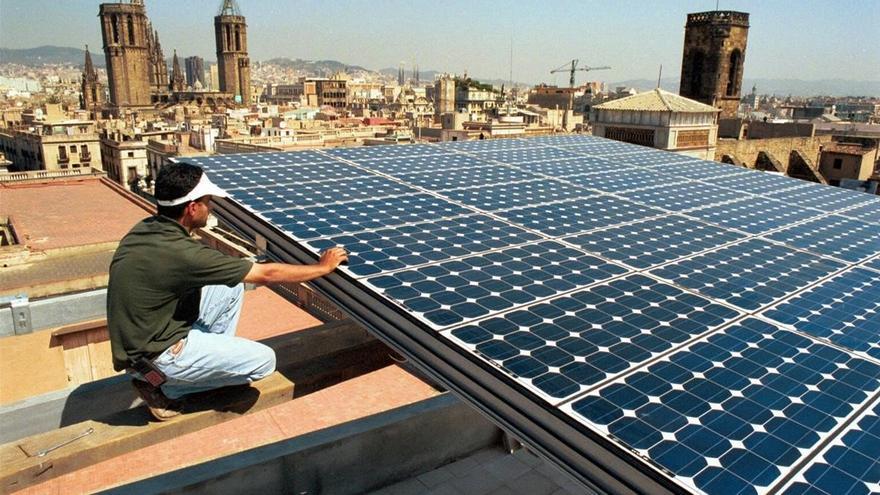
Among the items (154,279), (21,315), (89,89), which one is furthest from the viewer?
(89,89)

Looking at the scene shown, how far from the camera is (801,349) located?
19.2 feet

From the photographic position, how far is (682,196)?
12703mm

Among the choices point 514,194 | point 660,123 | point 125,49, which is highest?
point 125,49

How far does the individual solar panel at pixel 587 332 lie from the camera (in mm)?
5223

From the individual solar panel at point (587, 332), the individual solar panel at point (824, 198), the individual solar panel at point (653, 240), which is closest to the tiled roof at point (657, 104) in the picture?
the individual solar panel at point (824, 198)

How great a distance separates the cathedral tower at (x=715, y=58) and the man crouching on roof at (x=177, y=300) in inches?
2299

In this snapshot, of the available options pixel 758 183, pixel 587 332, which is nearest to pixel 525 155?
pixel 758 183

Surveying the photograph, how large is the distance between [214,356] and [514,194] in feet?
23.4

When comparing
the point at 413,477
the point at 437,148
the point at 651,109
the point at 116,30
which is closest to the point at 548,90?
the point at 116,30

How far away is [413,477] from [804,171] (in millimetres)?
53693

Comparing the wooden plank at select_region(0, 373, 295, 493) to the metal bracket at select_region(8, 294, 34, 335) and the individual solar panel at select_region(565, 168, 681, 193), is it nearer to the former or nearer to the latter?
the individual solar panel at select_region(565, 168, 681, 193)

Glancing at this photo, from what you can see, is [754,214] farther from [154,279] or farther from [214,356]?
[154,279]

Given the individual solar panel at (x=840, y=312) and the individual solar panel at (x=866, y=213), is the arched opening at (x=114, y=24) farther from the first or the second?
the individual solar panel at (x=840, y=312)

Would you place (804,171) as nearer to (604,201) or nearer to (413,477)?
(604,201)
